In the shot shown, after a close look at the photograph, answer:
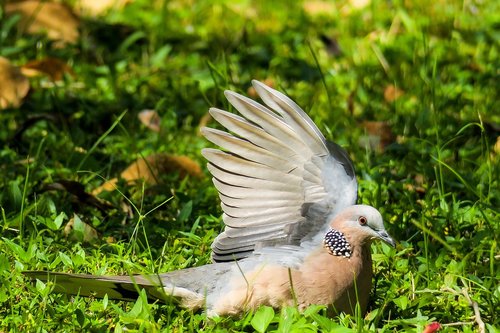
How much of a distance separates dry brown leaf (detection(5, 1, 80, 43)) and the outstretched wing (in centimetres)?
303

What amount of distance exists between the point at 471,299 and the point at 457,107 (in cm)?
232

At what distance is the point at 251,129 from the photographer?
3689 mm

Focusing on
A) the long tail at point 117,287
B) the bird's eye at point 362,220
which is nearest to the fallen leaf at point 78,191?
the long tail at point 117,287

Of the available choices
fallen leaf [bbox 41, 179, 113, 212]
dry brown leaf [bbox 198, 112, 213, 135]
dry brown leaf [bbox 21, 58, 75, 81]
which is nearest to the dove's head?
fallen leaf [bbox 41, 179, 113, 212]

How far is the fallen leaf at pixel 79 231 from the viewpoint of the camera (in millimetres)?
4172

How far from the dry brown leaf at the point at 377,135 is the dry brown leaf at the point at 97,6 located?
7.96 ft

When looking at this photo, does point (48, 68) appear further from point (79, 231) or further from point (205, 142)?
point (79, 231)

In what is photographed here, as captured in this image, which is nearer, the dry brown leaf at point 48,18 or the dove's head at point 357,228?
the dove's head at point 357,228

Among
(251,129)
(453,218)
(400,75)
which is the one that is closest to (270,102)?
(251,129)

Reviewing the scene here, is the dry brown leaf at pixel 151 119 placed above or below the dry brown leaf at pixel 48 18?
below

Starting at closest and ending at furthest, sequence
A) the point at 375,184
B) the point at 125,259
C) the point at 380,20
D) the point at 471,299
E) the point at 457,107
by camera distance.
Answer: the point at 471,299
the point at 125,259
the point at 375,184
the point at 457,107
the point at 380,20

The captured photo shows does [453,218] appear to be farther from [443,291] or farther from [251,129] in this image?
[251,129]

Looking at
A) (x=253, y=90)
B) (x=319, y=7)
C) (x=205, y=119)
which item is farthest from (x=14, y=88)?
(x=319, y=7)

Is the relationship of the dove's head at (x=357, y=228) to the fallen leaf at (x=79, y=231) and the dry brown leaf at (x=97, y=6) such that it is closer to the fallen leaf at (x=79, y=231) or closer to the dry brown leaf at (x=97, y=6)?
the fallen leaf at (x=79, y=231)
